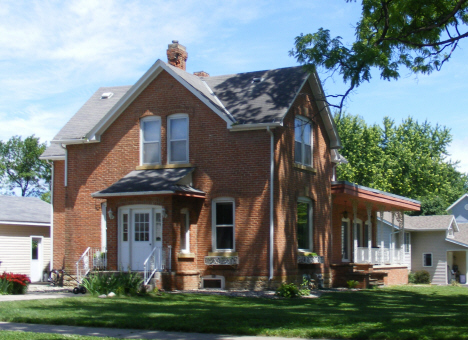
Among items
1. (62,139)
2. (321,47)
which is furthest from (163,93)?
(321,47)

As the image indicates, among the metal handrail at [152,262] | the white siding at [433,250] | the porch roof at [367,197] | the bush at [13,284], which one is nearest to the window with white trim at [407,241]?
the white siding at [433,250]

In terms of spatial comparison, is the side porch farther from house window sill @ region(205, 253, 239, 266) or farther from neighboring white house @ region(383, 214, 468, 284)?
neighboring white house @ region(383, 214, 468, 284)

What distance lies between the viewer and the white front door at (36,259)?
28.8 meters

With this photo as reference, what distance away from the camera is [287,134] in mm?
21250

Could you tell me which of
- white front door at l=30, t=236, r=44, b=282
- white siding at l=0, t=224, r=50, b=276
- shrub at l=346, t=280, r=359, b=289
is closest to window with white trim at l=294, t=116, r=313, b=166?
shrub at l=346, t=280, r=359, b=289

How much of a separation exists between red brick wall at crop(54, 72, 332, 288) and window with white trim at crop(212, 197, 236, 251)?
0.23m

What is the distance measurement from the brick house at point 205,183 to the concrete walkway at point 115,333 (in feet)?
25.6

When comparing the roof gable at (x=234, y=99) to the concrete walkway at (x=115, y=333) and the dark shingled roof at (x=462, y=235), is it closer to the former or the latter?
the concrete walkway at (x=115, y=333)

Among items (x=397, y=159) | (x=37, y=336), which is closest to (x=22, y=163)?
(x=397, y=159)

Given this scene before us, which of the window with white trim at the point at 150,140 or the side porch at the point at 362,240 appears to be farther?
the side porch at the point at 362,240

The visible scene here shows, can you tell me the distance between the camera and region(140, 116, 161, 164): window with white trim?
2203cm

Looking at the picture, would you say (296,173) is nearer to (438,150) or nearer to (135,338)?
(135,338)

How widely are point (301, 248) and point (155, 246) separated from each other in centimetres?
557

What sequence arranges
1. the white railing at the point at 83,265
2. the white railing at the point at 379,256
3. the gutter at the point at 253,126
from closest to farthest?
1. the gutter at the point at 253,126
2. the white railing at the point at 83,265
3. the white railing at the point at 379,256
